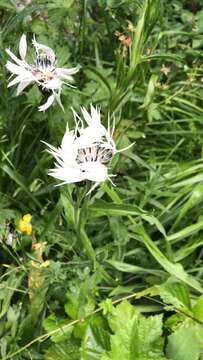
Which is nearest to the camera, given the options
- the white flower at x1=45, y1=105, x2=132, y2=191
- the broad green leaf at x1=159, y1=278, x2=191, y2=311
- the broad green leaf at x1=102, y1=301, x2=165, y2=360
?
the white flower at x1=45, y1=105, x2=132, y2=191

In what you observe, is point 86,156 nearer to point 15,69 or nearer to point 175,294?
point 15,69

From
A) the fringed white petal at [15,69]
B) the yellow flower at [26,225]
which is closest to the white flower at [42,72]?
the fringed white petal at [15,69]

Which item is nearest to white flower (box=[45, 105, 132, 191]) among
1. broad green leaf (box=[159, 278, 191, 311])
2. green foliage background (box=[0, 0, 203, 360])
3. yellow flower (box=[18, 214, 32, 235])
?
green foliage background (box=[0, 0, 203, 360])

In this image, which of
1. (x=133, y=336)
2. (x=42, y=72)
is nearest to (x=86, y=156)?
(x=42, y=72)

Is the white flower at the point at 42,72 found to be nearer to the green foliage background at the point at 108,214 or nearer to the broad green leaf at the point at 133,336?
the green foliage background at the point at 108,214

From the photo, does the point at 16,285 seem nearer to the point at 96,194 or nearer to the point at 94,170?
the point at 96,194

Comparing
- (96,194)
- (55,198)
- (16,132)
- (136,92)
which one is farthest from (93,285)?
(136,92)

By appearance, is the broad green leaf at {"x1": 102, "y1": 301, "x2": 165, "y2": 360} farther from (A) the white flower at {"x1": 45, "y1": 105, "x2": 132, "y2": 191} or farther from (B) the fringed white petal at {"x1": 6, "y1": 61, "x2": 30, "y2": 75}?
(B) the fringed white petal at {"x1": 6, "y1": 61, "x2": 30, "y2": 75}
